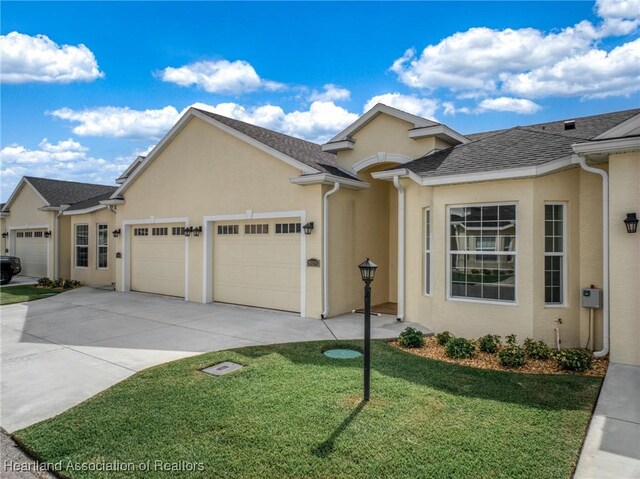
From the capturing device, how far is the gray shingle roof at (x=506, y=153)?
7.65m

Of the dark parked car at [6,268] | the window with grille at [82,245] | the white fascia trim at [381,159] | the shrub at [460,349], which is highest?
the white fascia trim at [381,159]

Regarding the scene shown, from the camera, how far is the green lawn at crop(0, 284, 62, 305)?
13.7 meters

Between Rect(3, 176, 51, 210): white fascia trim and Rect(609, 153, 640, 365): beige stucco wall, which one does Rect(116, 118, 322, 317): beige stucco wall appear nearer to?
Rect(609, 153, 640, 365): beige stucco wall

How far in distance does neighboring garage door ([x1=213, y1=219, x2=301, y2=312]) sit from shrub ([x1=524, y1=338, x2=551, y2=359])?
5791 millimetres

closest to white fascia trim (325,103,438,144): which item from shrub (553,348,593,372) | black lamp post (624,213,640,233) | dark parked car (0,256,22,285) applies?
black lamp post (624,213,640,233)

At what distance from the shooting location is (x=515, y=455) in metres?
3.76

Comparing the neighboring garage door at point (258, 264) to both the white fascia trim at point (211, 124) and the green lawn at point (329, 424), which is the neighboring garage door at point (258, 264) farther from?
the green lawn at point (329, 424)

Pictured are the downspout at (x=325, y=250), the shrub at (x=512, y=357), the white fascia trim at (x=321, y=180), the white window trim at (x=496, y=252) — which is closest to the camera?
the shrub at (x=512, y=357)

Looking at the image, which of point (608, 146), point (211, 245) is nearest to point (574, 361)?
point (608, 146)

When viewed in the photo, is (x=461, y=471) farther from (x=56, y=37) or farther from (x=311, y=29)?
(x=56, y=37)

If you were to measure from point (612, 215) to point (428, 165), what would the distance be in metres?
3.86

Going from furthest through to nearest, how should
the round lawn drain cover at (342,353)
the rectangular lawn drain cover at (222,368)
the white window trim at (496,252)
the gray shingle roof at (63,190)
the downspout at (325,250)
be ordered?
the gray shingle roof at (63,190) < the downspout at (325,250) < the white window trim at (496,252) < the round lawn drain cover at (342,353) < the rectangular lawn drain cover at (222,368)

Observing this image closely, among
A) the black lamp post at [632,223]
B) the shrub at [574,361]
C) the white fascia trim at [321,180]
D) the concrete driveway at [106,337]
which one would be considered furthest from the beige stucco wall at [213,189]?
the black lamp post at [632,223]

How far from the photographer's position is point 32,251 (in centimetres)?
2125
